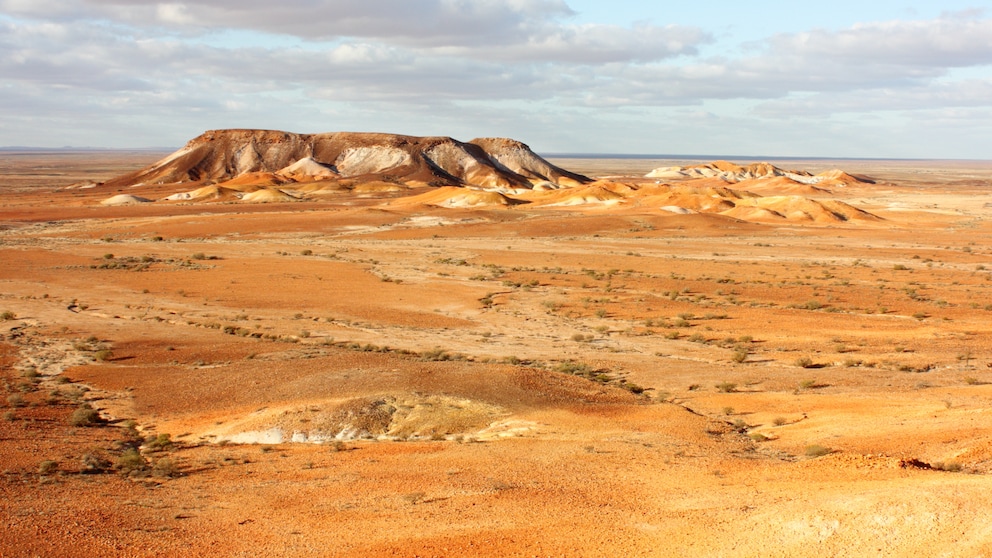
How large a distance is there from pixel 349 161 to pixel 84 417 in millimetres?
132395

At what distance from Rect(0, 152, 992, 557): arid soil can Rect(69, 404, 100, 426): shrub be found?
75 millimetres

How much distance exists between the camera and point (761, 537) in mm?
10273

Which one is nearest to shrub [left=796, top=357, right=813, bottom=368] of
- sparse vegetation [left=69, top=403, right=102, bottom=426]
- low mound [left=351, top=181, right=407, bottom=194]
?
sparse vegetation [left=69, top=403, right=102, bottom=426]

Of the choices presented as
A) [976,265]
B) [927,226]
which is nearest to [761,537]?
[976,265]

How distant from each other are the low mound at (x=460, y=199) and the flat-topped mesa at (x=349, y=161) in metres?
31.0

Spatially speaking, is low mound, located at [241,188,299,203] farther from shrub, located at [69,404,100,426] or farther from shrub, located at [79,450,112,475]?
shrub, located at [79,450,112,475]

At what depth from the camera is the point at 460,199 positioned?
9738 cm

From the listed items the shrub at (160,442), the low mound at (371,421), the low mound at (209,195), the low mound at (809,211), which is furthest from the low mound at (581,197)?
the shrub at (160,442)

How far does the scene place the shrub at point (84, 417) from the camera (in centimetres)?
1738

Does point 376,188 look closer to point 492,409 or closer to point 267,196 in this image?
point 267,196

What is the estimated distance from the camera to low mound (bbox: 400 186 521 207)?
9625cm

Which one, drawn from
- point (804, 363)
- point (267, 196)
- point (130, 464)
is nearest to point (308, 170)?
point (267, 196)

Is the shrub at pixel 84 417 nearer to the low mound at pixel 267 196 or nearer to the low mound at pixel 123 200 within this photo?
the low mound at pixel 123 200

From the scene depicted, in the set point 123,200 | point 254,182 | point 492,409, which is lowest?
point 492,409
